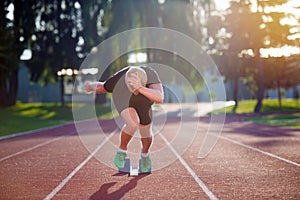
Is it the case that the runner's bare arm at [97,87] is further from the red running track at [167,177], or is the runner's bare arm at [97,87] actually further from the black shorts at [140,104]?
the red running track at [167,177]

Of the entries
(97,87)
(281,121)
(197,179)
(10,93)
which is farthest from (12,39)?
(197,179)

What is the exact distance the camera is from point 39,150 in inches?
566

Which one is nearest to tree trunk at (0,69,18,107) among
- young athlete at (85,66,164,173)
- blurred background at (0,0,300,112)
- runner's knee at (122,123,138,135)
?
blurred background at (0,0,300,112)

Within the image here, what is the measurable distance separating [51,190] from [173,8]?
3509 centimetres

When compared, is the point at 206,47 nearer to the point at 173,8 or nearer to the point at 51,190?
the point at 173,8

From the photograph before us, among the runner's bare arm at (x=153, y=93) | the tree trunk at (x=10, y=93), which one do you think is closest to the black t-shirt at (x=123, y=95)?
the runner's bare arm at (x=153, y=93)

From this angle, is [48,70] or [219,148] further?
[48,70]

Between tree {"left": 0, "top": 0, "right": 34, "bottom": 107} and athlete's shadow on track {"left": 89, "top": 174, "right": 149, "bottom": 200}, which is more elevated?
tree {"left": 0, "top": 0, "right": 34, "bottom": 107}

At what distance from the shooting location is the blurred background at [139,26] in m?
40.3

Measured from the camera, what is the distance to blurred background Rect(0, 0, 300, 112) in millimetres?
40281

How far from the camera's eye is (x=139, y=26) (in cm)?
4178

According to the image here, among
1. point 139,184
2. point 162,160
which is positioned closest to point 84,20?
point 162,160

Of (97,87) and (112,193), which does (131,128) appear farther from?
(112,193)

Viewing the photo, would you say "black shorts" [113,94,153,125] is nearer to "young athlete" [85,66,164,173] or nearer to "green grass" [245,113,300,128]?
"young athlete" [85,66,164,173]
